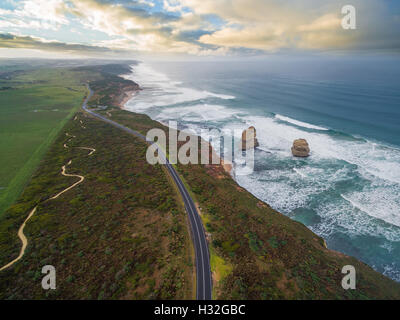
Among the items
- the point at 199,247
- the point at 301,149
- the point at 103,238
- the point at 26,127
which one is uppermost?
the point at 26,127

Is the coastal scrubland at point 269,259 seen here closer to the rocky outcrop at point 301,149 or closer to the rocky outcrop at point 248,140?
the rocky outcrop at point 301,149

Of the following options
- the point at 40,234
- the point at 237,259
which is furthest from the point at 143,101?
the point at 237,259

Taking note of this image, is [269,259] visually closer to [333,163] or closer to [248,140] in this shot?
[333,163]

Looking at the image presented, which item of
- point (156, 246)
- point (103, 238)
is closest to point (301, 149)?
point (156, 246)

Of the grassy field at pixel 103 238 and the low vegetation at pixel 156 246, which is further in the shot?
the low vegetation at pixel 156 246

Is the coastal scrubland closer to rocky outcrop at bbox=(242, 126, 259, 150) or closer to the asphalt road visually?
the asphalt road

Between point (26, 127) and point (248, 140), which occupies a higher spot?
point (26, 127)

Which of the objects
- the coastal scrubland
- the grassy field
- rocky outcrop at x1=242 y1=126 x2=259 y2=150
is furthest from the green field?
rocky outcrop at x1=242 y1=126 x2=259 y2=150

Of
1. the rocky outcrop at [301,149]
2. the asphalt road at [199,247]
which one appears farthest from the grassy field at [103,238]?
the rocky outcrop at [301,149]
